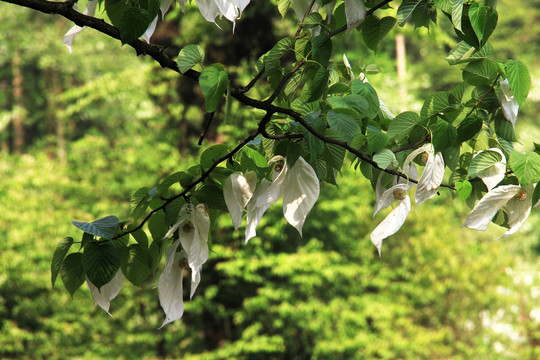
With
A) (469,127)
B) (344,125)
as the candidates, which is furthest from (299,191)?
(469,127)

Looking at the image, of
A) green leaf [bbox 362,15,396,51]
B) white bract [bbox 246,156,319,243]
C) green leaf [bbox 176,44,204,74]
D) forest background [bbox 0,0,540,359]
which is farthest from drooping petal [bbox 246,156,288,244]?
forest background [bbox 0,0,540,359]

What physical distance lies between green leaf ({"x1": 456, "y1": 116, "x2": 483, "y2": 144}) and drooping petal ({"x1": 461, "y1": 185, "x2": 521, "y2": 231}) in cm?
13

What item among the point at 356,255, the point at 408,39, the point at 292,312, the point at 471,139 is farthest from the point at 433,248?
the point at 408,39

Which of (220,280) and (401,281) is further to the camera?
(401,281)

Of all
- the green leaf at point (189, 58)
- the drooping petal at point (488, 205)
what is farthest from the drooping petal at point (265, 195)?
the drooping petal at point (488, 205)

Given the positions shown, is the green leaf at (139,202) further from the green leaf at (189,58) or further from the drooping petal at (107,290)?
the green leaf at (189,58)

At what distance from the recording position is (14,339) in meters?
5.66

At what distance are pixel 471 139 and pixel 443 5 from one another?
0.25m

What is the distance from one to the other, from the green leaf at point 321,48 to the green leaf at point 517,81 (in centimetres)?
30

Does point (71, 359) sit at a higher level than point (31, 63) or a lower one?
higher

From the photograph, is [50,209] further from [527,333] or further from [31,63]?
[31,63]

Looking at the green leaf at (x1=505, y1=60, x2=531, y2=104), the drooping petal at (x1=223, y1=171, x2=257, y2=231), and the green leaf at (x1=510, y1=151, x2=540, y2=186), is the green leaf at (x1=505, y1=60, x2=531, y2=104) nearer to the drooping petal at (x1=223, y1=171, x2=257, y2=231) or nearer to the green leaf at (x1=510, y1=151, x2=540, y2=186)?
the green leaf at (x1=510, y1=151, x2=540, y2=186)

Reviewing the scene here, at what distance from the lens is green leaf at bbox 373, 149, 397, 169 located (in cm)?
99

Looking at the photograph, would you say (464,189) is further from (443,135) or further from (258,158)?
(258,158)
